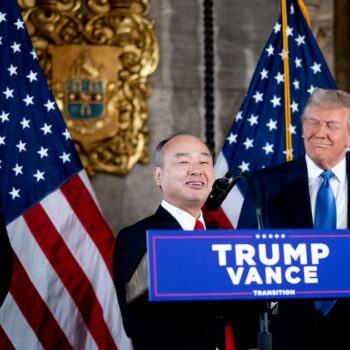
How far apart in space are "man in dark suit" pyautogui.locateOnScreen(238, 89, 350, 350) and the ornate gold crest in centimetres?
142

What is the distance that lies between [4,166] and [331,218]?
1692 millimetres

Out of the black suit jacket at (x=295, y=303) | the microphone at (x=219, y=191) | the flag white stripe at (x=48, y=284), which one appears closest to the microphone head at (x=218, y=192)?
the microphone at (x=219, y=191)

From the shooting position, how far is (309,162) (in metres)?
4.59

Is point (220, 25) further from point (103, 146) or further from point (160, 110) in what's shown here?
point (103, 146)

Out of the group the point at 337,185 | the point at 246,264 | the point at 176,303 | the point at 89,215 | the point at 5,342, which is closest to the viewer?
the point at 246,264

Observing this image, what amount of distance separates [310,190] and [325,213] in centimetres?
16

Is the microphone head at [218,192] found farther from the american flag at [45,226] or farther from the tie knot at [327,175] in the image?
the american flag at [45,226]

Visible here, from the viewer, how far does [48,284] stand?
17.0 ft

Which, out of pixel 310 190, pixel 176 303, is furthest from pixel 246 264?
pixel 310 190

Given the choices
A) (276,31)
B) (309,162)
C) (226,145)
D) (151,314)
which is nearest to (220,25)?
(276,31)

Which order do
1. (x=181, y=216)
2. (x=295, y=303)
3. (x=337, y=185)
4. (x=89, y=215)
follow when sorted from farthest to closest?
(x=89, y=215)
(x=337, y=185)
(x=295, y=303)
(x=181, y=216)

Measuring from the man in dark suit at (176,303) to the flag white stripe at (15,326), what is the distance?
1459mm

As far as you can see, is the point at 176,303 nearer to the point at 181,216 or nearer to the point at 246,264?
the point at 246,264

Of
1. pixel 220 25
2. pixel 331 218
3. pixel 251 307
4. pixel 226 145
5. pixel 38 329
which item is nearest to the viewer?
pixel 251 307
